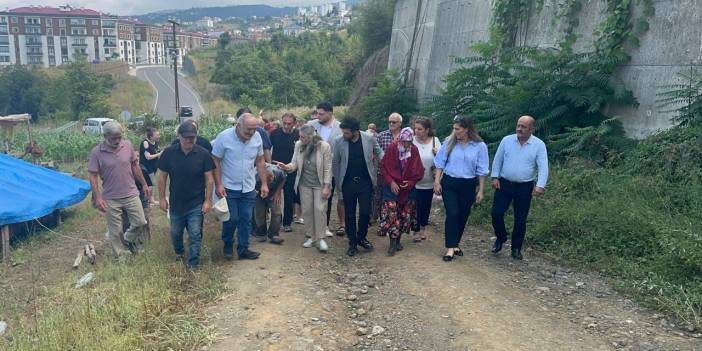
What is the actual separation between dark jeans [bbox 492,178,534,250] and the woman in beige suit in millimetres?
1960

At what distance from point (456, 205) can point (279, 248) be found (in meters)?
2.24

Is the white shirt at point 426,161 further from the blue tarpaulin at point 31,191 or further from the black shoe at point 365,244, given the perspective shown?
the blue tarpaulin at point 31,191

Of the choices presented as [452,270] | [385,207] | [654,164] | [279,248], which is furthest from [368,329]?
[654,164]

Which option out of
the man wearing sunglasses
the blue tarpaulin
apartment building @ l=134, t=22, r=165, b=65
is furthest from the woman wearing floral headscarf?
apartment building @ l=134, t=22, r=165, b=65

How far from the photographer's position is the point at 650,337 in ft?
14.0

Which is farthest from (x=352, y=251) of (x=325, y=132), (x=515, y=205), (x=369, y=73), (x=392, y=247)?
(x=369, y=73)

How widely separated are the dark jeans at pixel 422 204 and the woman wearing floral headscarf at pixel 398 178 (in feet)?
1.57

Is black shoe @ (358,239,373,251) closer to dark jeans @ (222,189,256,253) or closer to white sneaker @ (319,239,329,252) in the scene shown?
white sneaker @ (319,239,329,252)

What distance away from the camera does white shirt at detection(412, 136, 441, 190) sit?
6.70 meters

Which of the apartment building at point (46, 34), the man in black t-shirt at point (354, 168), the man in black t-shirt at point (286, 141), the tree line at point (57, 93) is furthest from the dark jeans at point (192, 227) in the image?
the apartment building at point (46, 34)

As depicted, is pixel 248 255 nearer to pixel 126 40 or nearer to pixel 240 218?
pixel 240 218

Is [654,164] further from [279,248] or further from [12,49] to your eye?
[12,49]

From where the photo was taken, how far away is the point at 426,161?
6.69m

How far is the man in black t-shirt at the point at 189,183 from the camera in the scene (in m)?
5.70
